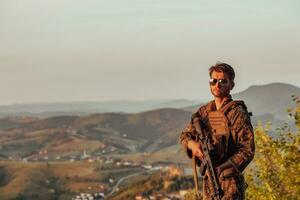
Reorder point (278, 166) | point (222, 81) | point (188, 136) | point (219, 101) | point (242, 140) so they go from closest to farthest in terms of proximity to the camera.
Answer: point (242, 140) → point (222, 81) → point (188, 136) → point (219, 101) → point (278, 166)

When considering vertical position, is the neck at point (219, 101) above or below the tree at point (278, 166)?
above

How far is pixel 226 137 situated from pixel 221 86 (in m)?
1.28

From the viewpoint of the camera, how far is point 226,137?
46.7 ft

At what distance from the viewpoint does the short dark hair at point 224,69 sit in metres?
14.5

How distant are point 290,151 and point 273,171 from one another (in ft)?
8.25

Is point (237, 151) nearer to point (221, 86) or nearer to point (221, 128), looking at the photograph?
point (221, 128)

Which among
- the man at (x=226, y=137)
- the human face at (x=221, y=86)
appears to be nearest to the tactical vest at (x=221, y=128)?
the man at (x=226, y=137)

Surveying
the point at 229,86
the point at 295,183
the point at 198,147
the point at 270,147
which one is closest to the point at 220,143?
the point at 198,147

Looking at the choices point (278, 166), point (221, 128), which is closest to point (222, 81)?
point (221, 128)

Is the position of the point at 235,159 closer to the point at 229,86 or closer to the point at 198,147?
the point at 198,147

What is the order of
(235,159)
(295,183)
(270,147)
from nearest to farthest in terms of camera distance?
(235,159) → (295,183) → (270,147)

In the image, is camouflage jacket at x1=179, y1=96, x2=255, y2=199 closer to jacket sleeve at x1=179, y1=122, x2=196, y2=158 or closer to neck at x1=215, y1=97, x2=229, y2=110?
jacket sleeve at x1=179, y1=122, x2=196, y2=158

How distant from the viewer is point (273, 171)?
35.5 meters

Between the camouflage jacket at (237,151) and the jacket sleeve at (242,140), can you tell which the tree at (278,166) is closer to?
the camouflage jacket at (237,151)
